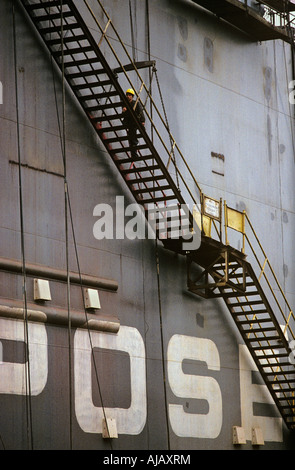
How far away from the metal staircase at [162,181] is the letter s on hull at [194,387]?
1.06m

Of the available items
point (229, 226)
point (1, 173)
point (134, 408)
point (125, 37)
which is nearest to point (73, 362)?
point (134, 408)

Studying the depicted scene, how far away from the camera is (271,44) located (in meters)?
23.5

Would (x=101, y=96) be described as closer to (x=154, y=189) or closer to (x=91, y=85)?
(x=91, y=85)

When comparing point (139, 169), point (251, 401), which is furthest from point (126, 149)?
point (251, 401)

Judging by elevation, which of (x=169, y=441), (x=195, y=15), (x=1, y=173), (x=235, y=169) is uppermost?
(x=195, y=15)

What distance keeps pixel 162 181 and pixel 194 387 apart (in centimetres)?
393

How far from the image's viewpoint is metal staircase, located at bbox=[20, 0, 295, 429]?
57.3ft

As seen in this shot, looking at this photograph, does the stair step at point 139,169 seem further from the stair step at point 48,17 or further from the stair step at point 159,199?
the stair step at point 48,17

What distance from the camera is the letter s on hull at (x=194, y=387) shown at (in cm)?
1838

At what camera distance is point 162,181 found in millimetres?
19469

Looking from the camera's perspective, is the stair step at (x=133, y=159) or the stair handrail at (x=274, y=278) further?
the stair handrail at (x=274, y=278)

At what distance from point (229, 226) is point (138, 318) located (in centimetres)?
293

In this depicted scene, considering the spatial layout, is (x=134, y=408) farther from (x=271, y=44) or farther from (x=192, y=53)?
(x=271, y=44)

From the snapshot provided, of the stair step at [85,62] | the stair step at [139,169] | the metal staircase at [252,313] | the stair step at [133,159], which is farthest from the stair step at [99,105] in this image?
the metal staircase at [252,313]
